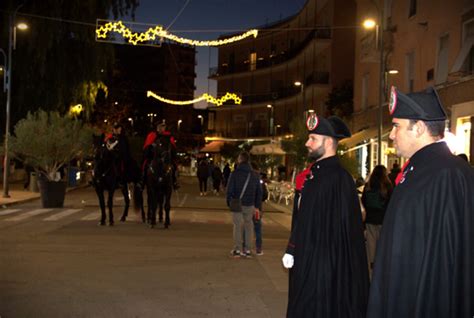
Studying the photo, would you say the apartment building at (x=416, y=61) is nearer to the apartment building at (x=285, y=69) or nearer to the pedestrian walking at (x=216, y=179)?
the pedestrian walking at (x=216, y=179)

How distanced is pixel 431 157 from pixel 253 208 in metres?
8.42

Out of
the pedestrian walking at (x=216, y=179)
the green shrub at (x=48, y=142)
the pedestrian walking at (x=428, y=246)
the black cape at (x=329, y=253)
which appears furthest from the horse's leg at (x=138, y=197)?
the pedestrian walking at (x=216, y=179)

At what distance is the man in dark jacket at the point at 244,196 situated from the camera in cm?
1205

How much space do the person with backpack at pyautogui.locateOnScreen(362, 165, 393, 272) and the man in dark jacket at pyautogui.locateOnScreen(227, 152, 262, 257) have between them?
2.04m

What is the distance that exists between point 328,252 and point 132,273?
5.15 metres

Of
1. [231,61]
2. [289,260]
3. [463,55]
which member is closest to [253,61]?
[231,61]

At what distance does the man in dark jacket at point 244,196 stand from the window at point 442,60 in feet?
44.6

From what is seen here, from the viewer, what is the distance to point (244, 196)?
12055 mm

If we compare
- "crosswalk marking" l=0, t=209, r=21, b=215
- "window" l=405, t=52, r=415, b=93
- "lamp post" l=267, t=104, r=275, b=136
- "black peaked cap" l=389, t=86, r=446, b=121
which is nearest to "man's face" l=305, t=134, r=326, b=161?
"black peaked cap" l=389, t=86, r=446, b=121

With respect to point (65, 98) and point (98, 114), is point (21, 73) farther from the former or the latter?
point (98, 114)

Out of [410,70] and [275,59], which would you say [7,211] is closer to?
[410,70]

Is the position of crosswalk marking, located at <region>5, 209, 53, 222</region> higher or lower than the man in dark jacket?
lower

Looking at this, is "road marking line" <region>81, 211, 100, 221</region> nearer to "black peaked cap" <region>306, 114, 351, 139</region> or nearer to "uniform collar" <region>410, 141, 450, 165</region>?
"black peaked cap" <region>306, 114, 351, 139</region>

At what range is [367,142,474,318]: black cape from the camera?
363 centimetres
